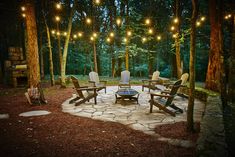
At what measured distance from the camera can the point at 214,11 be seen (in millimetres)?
9141

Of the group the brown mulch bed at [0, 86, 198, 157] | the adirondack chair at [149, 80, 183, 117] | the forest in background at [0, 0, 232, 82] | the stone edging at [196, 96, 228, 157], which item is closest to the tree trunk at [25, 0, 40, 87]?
the brown mulch bed at [0, 86, 198, 157]

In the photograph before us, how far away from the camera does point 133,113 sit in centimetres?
707

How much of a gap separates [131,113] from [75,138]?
2.72 meters

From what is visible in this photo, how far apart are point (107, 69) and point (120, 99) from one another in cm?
1879

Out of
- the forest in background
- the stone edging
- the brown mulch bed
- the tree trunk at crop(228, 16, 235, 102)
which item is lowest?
the brown mulch bed

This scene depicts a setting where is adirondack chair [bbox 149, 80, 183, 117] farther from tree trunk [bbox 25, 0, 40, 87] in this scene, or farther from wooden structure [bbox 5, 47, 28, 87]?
wooden structure [bbox 5, 47, 28, 87]

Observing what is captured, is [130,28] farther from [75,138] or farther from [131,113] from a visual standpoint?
[75,138]

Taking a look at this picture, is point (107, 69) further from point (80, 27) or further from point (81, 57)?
point (80, 27)

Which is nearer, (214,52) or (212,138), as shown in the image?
(212,138)

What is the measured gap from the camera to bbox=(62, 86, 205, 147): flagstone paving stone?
569 centimetres

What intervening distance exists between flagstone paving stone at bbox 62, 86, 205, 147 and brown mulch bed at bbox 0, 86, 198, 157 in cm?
29

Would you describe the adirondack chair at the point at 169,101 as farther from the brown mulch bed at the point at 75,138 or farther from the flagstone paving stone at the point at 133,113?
the brown mulch bed at the point at 75,138

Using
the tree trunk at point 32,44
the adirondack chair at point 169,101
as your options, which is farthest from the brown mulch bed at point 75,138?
the tree trunk at point 32,44

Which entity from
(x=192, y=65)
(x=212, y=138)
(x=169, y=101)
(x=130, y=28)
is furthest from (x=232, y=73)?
(x=130, y=28)
